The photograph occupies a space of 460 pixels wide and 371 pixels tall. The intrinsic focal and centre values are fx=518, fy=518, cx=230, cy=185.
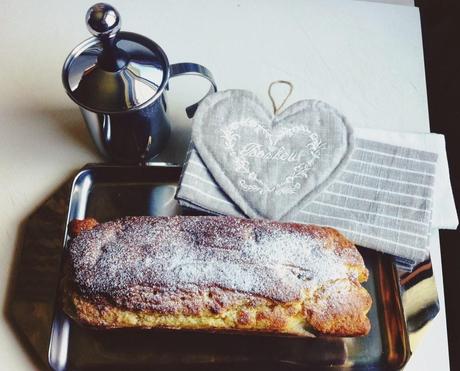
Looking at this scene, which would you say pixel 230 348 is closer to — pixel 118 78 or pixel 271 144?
pixel 271 144

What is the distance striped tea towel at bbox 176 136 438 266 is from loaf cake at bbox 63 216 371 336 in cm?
9

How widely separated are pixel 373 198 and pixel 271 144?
210 mm

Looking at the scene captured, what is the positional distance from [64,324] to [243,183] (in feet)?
1.29

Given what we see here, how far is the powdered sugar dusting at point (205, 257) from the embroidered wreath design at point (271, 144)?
3.4 inches

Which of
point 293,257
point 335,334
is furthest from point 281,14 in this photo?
point 335,334

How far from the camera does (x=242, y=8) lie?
125cm

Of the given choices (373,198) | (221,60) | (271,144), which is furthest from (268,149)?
(221,60)

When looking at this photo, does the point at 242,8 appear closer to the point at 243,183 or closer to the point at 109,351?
the point at 243,183

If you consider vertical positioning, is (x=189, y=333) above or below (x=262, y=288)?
below

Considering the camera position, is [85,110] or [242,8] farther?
[242,8]

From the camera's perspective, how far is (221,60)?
47.1 inches

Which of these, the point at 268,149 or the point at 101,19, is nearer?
the point at 101,19

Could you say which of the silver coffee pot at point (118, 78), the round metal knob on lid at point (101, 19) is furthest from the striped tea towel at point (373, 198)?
the round metal knob on lid at point (101, 19)

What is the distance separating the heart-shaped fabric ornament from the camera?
92 cm
